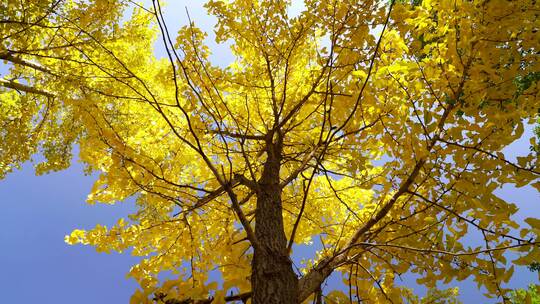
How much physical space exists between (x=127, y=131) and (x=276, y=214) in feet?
13.3

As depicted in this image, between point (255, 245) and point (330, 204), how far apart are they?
262 centimetres

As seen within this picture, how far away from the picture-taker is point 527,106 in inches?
71.9

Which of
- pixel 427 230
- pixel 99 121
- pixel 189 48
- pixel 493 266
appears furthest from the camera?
pixel 189 48

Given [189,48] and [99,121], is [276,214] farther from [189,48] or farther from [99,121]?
[189,48]

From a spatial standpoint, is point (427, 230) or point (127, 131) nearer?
point (427, 230)

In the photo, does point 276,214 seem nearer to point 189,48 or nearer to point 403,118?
point 403,118

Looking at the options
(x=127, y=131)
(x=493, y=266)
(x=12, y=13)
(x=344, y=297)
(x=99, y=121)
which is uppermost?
(x=127, y=131)

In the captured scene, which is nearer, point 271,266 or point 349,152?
point 271,266

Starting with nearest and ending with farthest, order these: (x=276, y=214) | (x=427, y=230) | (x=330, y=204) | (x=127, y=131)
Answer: (x=427, y=230) < (x=276, y=214) < (x=330, y=204) < (x=127, y=131)

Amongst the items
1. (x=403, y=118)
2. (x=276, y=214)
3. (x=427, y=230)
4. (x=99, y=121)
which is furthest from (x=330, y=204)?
(x=99, y=121)

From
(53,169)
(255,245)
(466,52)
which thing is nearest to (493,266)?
(466,52)

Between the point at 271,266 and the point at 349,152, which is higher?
the point at 349,152

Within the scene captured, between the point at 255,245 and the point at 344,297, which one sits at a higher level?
the point at 255,245

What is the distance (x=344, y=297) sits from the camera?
2.23 metres
